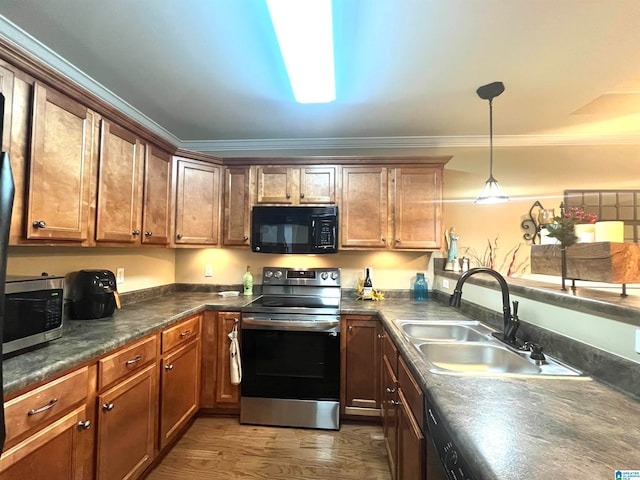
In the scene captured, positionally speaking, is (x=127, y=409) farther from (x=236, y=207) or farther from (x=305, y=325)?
(x=236, y=207)

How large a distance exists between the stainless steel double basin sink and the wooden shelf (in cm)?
38

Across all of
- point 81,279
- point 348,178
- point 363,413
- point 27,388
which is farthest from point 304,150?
point 27,388

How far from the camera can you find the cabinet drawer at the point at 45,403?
102 cm

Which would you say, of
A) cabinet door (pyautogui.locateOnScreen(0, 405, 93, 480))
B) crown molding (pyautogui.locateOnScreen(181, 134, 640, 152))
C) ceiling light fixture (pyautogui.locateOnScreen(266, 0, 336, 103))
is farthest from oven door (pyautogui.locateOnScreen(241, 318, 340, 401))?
crown molding (pyautogui.locateOnScreen(181, 134, 640, 152))

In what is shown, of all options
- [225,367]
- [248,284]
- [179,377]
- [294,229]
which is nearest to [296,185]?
[294,229]

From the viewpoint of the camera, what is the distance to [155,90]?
2180mm

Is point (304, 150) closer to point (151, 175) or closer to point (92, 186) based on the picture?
point (151, 175)

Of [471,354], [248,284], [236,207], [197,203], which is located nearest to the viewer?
[471,354]

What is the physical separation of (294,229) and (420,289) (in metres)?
1.30

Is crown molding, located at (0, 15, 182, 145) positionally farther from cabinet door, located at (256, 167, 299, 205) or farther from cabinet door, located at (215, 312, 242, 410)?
cabinet door, located at (215, 312, 242, 410)

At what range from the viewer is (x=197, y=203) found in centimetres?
273

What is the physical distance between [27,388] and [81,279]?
0.97 m

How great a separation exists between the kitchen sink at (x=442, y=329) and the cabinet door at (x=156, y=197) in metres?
1.88

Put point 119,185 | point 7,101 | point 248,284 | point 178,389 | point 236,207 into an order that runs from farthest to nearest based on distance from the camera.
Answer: point 248,284, point 236,207, point 178,389, point 119,185, point 7,101
